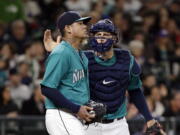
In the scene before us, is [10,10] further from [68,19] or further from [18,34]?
[68,19]

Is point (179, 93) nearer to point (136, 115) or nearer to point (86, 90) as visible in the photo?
point (136, 115)

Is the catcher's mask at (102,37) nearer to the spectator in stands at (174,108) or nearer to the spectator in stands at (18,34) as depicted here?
the spectator in stands at (174,108)

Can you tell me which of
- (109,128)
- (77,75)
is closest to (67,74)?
(77,75)

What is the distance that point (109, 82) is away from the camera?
744cm

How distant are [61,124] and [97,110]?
36 centimetres

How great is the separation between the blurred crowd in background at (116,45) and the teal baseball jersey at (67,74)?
13.9ft

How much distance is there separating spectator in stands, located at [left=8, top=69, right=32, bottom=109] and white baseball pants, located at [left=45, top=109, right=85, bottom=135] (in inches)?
213

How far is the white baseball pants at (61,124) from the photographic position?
21.7ft

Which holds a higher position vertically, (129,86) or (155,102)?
(129,86)

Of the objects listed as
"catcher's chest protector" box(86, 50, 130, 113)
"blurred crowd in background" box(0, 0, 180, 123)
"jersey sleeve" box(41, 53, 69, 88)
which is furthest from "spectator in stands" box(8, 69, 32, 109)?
"jersey sleeve" box(41, 53, 69, 88)

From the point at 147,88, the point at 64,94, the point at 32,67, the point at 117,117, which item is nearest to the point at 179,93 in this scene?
the point at 147,88

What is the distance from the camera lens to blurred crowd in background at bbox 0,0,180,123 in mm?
A: 12078

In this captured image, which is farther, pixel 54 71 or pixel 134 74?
pixel 134 74

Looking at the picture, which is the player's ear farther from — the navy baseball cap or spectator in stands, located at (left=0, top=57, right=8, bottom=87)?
spectator in stands, located at (left=0, top=57, right=8, bottom=87)
